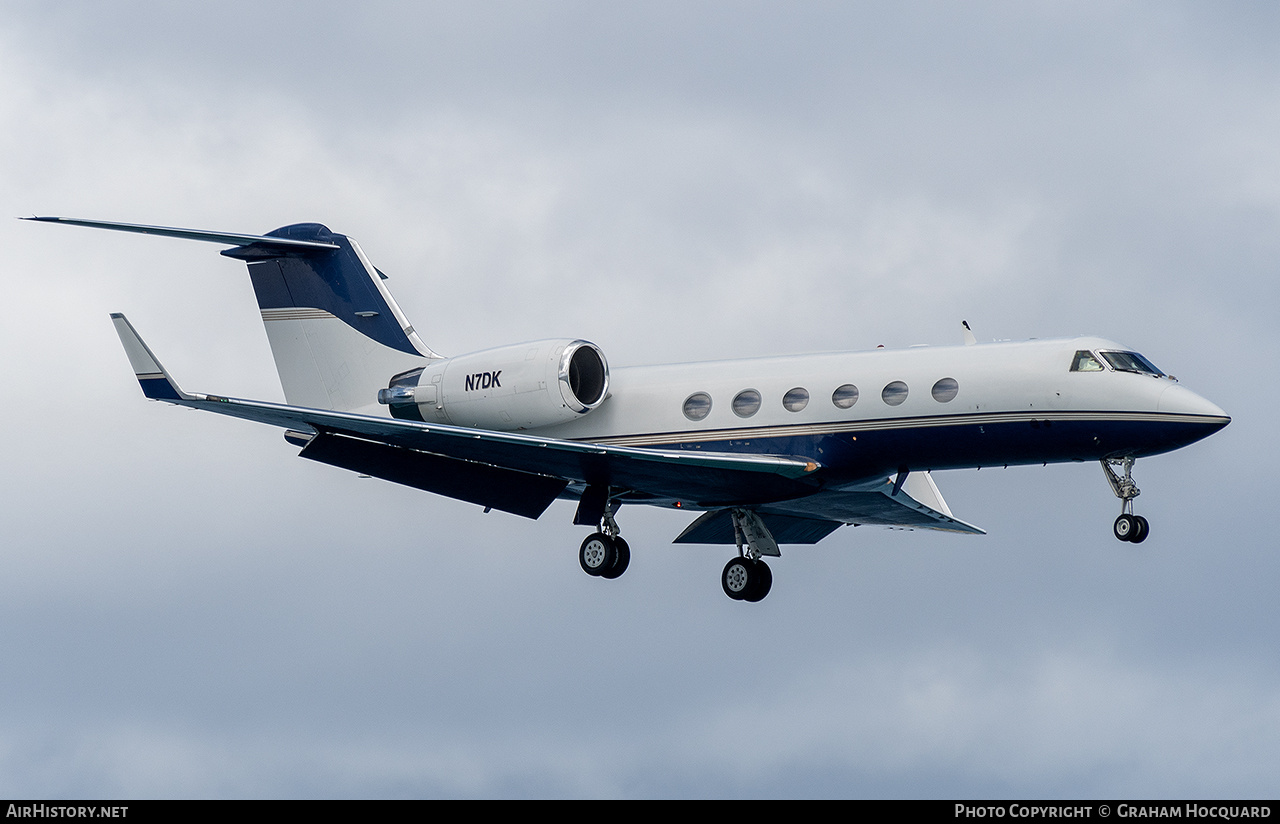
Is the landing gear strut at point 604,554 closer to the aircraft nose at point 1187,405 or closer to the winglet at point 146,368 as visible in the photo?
the winglet at point 146,368

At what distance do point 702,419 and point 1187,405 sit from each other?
7442mm

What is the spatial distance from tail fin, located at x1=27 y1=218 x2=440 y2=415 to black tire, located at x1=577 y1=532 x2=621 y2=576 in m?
5.56

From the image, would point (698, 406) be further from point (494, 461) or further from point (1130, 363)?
point (1130, 363)

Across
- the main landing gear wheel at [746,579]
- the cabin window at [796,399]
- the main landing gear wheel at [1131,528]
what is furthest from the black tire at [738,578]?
the main landing gear wheel at [1131,528]

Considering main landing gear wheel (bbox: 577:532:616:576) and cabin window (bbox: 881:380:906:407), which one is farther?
main landing gear wheel (bbox: 577:532:616:576)

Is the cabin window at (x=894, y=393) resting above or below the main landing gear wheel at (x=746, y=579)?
above

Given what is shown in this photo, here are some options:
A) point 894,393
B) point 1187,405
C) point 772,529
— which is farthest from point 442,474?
point 1187,405

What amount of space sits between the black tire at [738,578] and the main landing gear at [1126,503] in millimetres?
6384

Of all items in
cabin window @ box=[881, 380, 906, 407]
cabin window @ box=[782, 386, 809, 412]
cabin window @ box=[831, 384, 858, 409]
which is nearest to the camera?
cabin window @ box=[881, 380, 906, 407]

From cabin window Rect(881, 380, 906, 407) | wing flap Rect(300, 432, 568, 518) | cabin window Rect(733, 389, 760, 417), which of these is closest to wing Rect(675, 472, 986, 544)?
cabin window Rect(733, 389, 760, 417)

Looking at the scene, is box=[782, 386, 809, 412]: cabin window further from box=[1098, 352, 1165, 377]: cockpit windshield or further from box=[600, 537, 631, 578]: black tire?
box=[1098, 352, 1165, 377]: cockpit windshield

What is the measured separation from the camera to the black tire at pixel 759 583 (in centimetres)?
2775

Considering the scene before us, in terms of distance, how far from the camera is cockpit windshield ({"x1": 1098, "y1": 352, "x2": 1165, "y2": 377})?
24.0 m
